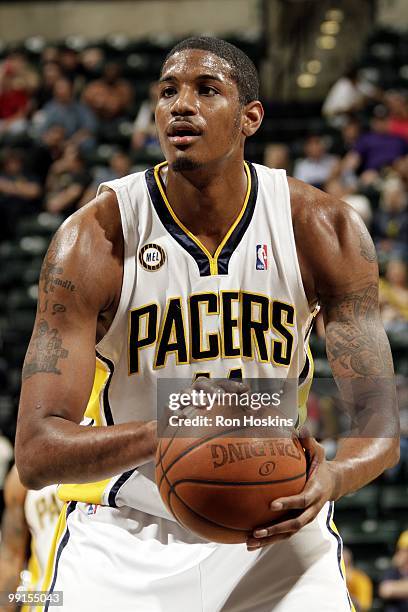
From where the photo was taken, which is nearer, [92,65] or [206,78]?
[206,78]

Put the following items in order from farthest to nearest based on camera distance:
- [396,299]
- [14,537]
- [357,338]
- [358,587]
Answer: [396,299], [358,587], [14,537], [357,338]

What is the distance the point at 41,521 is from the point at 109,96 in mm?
8289

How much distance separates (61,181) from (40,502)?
654cm

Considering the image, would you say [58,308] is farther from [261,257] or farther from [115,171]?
[115,171]

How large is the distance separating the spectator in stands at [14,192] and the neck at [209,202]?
7.60 m

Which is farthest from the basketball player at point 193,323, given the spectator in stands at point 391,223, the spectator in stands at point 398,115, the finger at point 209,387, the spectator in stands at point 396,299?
the spectator in stands at point 398,115

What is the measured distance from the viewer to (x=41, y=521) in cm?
482

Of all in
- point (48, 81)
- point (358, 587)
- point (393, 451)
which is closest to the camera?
point (393, 451)

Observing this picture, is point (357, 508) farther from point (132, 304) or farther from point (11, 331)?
point (132, 304)

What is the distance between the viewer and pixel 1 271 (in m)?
10.3

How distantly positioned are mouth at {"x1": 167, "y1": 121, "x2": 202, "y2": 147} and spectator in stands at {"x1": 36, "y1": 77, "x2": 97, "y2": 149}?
346 inches

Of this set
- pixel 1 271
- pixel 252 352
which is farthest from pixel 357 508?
pixel 252 352

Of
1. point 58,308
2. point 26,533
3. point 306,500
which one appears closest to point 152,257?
point 58,308

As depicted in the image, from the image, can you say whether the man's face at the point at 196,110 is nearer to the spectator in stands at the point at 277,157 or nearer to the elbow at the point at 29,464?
the elbow at the point at 29,464
